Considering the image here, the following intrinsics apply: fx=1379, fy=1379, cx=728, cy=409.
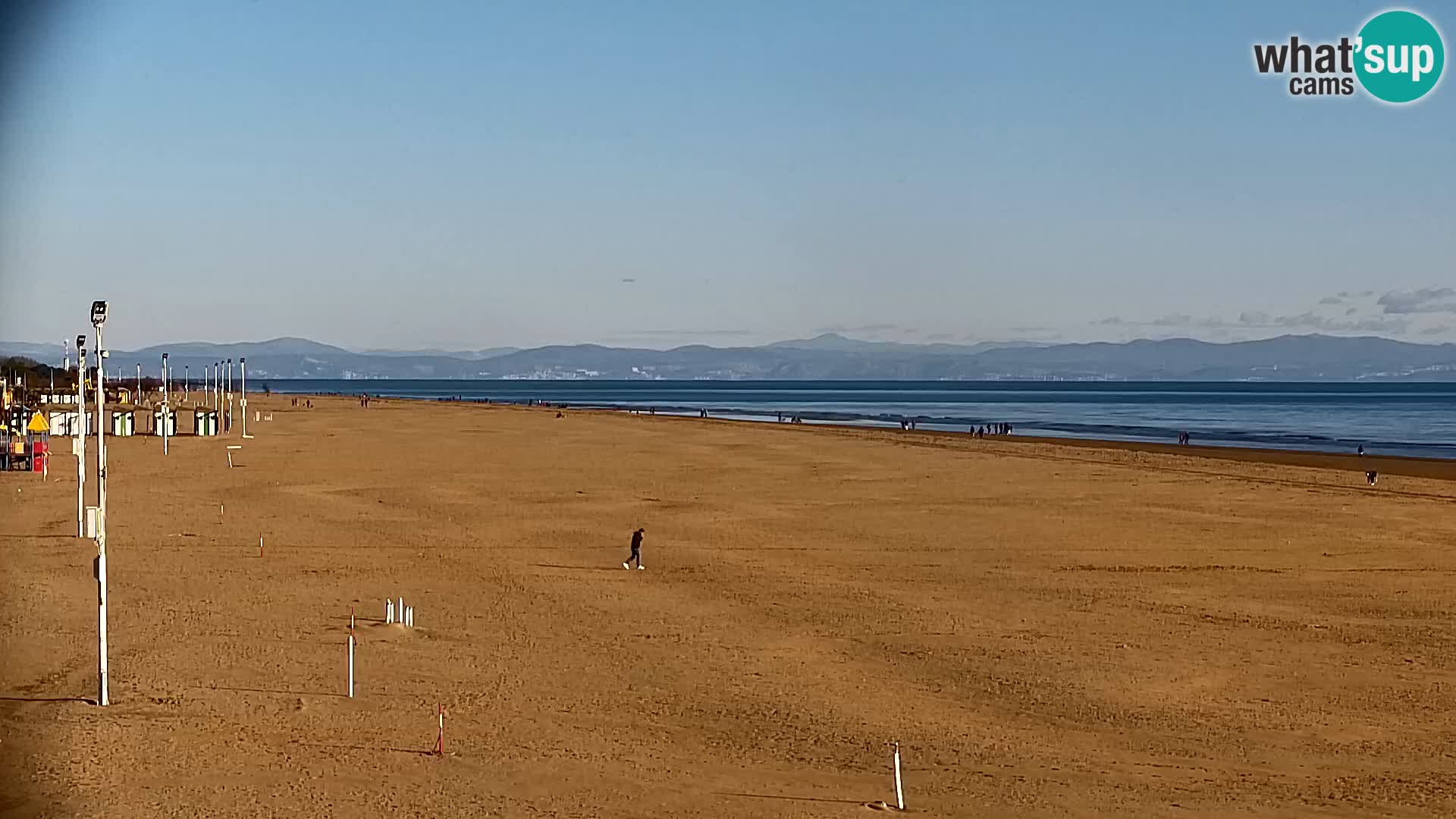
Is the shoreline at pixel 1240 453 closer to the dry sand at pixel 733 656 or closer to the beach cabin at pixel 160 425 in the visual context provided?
the dry sand at pixel 733 656

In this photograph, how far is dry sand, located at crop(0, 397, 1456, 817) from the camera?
14.3 metres

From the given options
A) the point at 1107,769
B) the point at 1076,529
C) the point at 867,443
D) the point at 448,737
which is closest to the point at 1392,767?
the point at 1107,769

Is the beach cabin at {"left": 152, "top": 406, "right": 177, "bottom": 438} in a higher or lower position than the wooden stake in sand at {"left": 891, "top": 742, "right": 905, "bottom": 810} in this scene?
higher

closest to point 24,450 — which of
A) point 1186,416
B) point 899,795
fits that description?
point 899,795

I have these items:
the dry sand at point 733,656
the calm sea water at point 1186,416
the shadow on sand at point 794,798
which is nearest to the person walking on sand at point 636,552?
the dry sand at point 733,656

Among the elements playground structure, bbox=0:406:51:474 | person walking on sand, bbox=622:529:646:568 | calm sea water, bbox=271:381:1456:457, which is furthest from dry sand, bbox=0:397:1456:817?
calm sea water, bbox=271:381:1456:457

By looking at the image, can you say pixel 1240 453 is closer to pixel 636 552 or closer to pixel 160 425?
pixel 636 552

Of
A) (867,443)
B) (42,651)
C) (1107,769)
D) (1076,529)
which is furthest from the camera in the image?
(867,443)

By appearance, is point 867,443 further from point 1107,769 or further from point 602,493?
point 1107,769

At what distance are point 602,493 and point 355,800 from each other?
3061cm

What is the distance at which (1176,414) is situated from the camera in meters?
122

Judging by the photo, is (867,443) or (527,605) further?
(867,443)

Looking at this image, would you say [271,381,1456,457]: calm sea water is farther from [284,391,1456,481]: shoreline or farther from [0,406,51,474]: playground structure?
[0,406,51,474]: playground structure

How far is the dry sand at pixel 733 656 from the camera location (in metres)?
14.3
